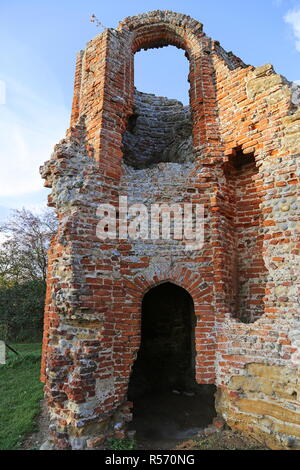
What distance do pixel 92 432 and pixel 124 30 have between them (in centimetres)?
726

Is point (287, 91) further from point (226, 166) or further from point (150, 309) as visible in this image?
point (150, 309)

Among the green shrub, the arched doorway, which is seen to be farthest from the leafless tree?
the arched doorway

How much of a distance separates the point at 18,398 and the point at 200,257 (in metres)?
4.94

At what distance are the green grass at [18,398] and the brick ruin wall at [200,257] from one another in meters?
0.92

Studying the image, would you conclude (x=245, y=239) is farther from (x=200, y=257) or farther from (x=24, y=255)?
(x=24, y=255)

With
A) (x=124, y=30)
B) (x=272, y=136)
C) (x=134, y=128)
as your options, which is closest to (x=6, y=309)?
(x=134, y=128)

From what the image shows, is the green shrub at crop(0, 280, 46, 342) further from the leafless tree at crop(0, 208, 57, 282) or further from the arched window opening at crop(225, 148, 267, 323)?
the arched window opening at crop(225, 148, 267, 323)

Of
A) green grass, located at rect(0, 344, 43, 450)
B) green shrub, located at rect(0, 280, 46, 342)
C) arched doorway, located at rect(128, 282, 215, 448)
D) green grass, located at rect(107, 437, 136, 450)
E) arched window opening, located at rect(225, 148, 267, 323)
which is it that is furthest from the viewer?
green shrub, located at rect(0, 280, 46, 342)

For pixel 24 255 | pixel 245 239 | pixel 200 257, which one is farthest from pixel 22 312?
pixel 245 239

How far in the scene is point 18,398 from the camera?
648 cm

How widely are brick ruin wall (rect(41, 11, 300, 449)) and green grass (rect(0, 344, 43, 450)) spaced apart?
0.92 meters

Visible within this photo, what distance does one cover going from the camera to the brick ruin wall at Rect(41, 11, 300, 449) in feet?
13.9
